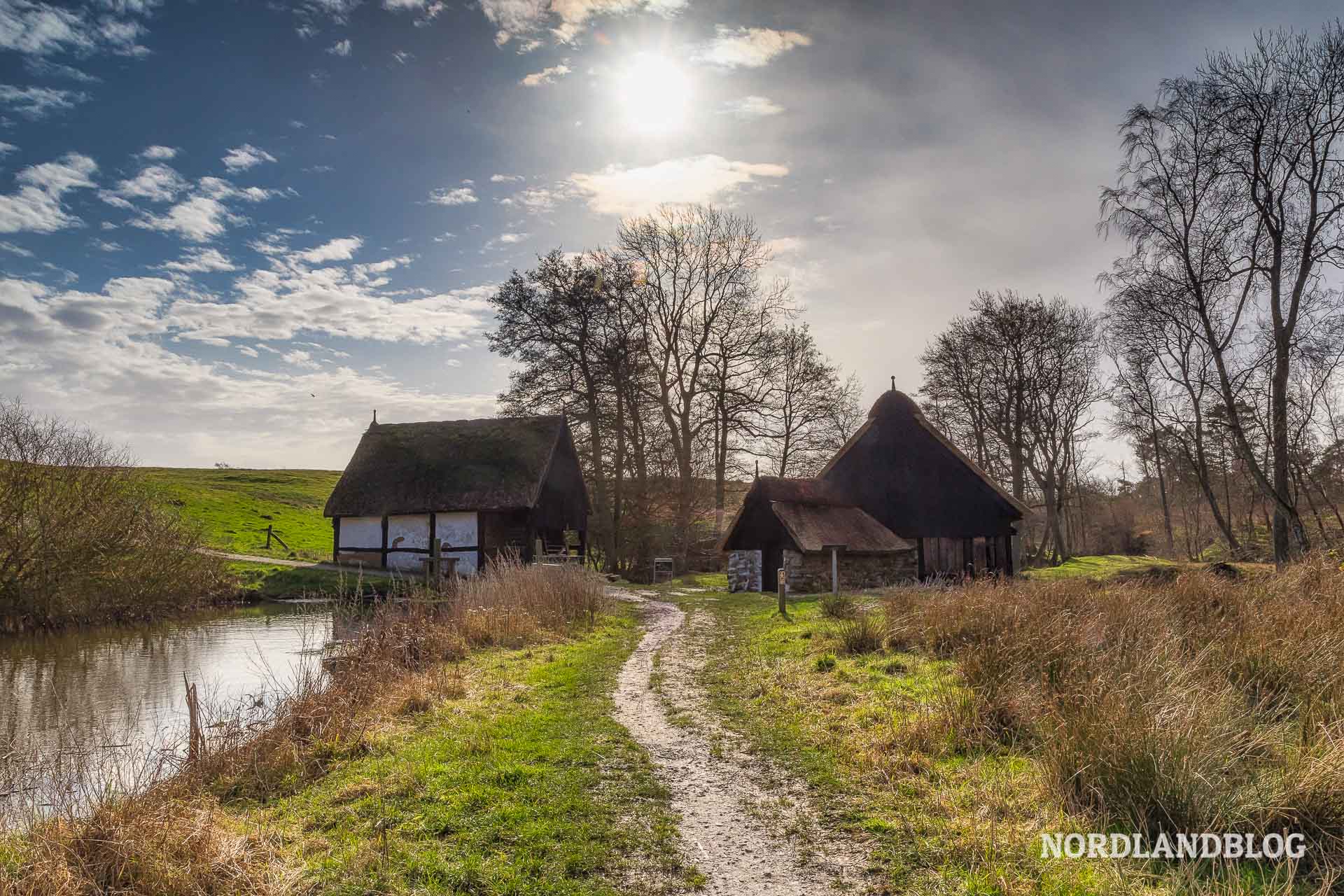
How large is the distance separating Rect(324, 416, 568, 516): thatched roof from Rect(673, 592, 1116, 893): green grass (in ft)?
60.4

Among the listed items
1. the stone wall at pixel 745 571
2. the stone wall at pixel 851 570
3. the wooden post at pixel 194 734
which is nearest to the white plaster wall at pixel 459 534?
the stone wall at pixel 745 571

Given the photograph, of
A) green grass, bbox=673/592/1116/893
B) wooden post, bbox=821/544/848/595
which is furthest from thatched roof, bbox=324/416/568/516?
green grass, bbox=673/592/1116/893

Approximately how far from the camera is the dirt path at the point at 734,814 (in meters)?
4.52

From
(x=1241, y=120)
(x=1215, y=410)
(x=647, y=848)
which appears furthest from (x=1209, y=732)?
(x=1215, y=410)

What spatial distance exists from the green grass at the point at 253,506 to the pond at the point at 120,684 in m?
6.89

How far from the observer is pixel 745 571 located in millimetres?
23344

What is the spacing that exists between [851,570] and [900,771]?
55.9 ft

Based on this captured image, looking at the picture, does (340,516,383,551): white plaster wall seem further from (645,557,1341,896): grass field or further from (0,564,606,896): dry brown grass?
(645,557,1341,896): grass field

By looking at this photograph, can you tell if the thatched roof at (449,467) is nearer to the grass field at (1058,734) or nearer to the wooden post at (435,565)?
the wooden post at (435,565)

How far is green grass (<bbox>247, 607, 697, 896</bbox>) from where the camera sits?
4660 mm

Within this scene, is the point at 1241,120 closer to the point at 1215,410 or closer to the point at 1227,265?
the point at 1227,265

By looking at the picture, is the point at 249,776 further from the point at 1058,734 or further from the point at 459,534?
the point at 459,534

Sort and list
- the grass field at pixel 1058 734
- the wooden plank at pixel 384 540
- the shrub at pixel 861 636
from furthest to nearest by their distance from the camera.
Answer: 1. the wooden plank at pixel 384 540
2. the shrub at pixel 861 636
3. the grass field at pixel 1058 734

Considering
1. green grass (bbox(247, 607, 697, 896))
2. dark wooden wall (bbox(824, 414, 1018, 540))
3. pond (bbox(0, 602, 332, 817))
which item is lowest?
pond (bbox(0, 602, 332, 817))
